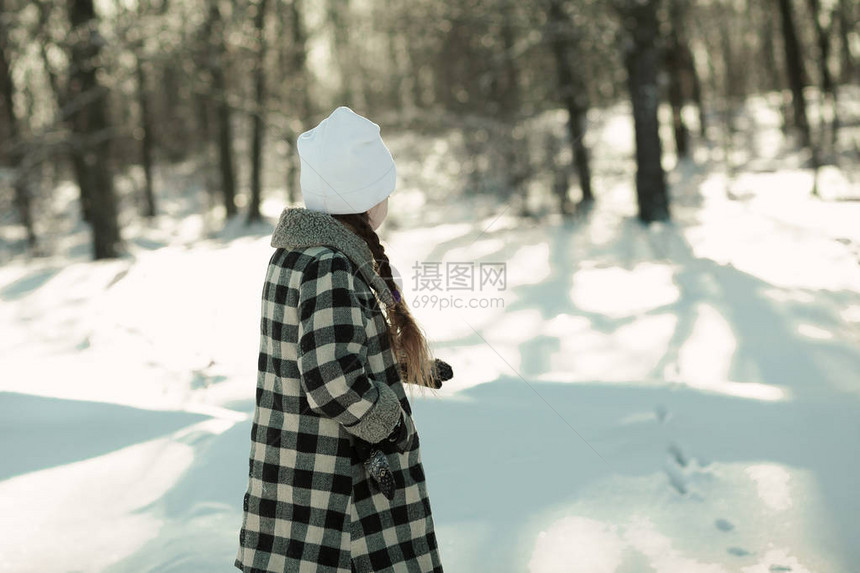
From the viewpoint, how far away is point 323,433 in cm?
173

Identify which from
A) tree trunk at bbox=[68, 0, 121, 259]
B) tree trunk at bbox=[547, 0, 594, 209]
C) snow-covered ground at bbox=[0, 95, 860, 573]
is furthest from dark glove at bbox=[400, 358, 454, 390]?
tree trunk at bbox=[68, 0, 121, 259]

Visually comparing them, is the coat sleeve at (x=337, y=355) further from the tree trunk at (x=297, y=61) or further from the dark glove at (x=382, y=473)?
the tree trunk at (x=297, y=61)

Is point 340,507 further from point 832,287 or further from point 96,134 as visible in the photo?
point 96,134

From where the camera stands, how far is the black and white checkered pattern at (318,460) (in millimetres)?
1649

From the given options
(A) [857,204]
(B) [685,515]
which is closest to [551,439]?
(B) [685,515]

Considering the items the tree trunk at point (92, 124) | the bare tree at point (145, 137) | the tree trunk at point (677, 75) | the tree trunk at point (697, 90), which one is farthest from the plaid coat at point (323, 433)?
the tree trunk at point (697, 90)

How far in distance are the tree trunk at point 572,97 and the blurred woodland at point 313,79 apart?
0.03 metres

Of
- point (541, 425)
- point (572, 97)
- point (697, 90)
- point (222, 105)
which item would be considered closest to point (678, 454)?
point (541, 425)

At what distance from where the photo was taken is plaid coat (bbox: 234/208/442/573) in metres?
1.64

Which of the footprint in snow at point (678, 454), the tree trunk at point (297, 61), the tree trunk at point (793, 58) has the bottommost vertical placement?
the footprint in snow at point (678, 454)

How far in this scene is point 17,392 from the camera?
4.14 metres

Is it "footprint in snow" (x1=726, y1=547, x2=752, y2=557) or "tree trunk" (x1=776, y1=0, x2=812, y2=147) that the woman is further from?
"tree trunk" (x1=776, y1=0, x2=812, y2=147)

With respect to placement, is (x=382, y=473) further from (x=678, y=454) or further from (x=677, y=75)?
(x=677, y=75)

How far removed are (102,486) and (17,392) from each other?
1.30 metres
